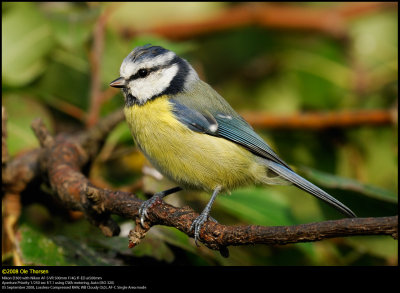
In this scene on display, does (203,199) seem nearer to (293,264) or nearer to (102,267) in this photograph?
(293,264)

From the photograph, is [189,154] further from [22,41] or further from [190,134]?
[22,41]

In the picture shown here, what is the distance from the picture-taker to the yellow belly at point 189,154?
168 centimetres

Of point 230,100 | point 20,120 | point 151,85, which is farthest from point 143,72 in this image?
point 230,100

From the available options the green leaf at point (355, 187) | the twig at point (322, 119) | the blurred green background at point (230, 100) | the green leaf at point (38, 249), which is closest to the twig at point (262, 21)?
the blurred green background at point (230, 100)

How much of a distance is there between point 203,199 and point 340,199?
1.95 ft

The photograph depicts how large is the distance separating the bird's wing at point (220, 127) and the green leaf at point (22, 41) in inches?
27.7

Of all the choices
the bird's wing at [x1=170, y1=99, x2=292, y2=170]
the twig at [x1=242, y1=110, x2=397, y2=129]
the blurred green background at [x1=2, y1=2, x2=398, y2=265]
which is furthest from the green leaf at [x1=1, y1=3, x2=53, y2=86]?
the twig at [x1=242, y1=110, x2=397, y2=129]

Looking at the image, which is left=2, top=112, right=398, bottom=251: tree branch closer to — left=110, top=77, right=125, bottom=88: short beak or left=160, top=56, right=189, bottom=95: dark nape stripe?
left=110, top=77, right=125, bottom=88: short beak

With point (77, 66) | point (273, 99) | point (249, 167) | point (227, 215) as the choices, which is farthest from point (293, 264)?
point (77, 66)

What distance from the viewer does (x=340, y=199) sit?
1735 millimetres

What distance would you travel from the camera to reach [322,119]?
7.34 feet

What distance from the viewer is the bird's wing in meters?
1.75

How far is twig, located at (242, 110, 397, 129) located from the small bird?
0.39 metres

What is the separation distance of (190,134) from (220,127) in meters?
0.14
